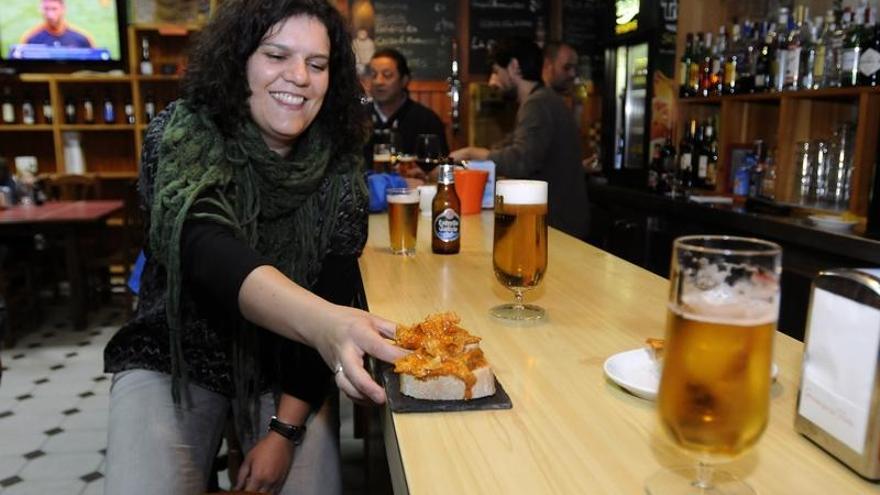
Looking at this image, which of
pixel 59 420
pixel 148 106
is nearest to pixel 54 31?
pixel 148 106

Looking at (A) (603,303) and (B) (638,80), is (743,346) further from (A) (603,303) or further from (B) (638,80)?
(B) (638,80)

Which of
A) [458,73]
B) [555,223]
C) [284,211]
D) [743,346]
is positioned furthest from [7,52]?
[743,346]

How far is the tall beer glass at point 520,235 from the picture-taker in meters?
1.22

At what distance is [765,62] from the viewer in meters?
3.45

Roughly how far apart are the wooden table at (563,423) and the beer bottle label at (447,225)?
37 cm

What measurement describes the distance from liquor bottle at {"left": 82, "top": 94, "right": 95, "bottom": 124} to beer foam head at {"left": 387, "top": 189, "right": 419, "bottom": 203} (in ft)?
17.1

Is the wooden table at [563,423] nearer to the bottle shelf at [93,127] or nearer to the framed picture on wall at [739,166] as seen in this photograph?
the framed picture on wall at [739,166]

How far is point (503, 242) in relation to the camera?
4.13ft

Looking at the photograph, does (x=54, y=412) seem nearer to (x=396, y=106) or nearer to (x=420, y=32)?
(x=396, y=106)

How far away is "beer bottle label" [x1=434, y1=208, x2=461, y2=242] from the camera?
1.82 m

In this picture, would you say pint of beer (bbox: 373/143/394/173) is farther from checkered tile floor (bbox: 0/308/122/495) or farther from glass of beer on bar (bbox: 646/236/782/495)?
glass of beer on bar (bbox: 646/236/782/495)

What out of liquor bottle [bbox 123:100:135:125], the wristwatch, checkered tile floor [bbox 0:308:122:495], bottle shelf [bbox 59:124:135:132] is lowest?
checkered tile floor [bbox 0:308:122:495]

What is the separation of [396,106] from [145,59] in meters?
2.85

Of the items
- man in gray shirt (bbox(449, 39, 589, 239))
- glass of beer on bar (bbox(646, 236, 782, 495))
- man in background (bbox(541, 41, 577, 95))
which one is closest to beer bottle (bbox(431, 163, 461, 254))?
glass of beer on bar (bbox(646, 236, 782, 495))
